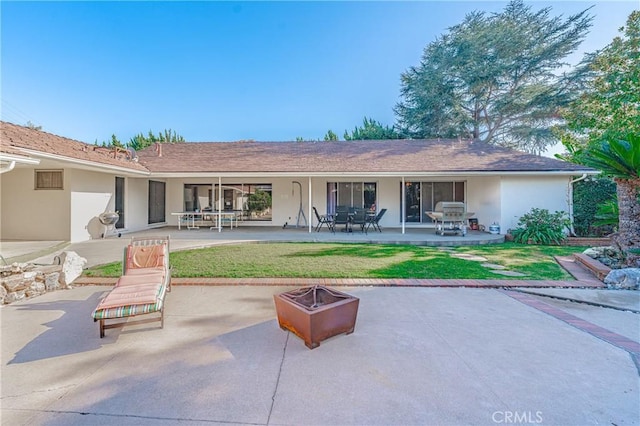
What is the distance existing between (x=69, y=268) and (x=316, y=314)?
498 cm

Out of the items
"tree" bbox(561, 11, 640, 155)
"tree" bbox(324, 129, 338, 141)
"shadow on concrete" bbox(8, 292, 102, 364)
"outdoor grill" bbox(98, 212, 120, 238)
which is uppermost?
"tree" bbox(324, 129, 338, 141)

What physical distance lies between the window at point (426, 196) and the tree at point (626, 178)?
6.57 metres

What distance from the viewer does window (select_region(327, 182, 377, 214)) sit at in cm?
1340

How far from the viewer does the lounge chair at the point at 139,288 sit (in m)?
3.17

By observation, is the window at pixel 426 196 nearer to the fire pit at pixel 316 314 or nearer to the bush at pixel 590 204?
the bush at pixel 590 204

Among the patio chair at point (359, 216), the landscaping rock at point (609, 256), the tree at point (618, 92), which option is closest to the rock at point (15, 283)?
the patio chair at point (359, 216)

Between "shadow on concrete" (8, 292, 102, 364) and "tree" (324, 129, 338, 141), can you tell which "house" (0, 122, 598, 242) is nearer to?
"shadow on concrete" (8, 292, 102, 364)

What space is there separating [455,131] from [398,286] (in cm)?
1959

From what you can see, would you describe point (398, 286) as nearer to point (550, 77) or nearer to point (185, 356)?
point (185, 356)

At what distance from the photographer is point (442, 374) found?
247 cm

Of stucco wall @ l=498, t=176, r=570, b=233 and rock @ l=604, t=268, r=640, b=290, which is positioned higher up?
stucco wall @ l=498, t=176, r=570, b=233

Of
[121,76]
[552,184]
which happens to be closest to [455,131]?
[552,184]

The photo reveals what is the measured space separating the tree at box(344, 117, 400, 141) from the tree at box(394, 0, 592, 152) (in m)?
2.02

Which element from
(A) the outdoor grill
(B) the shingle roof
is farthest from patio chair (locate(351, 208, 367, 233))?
(A) the outdoor grill
